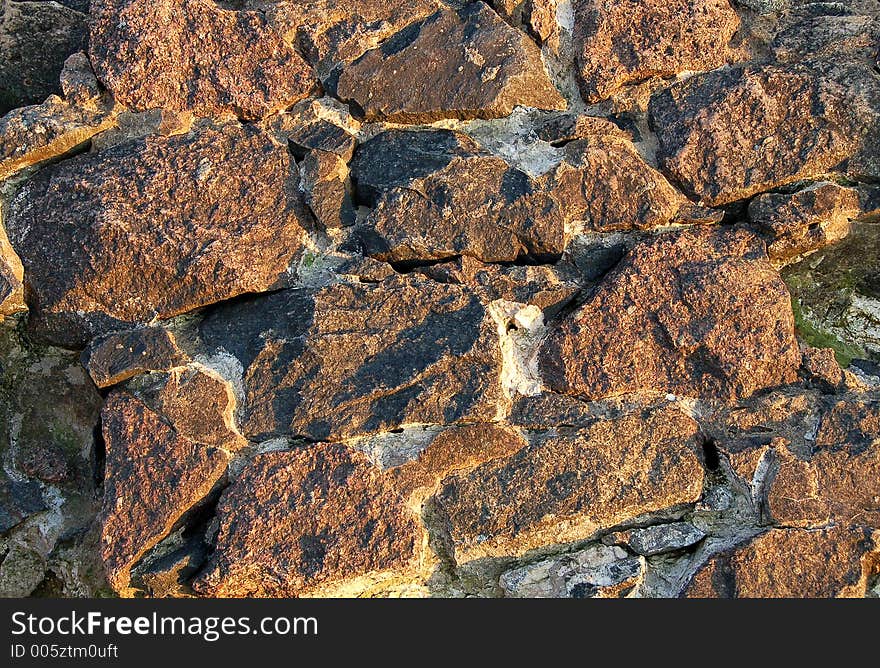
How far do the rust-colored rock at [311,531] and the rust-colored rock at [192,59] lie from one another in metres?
1.07

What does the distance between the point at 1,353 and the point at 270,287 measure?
0.81 m

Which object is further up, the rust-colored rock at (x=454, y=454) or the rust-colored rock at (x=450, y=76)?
the rust-colored rock at (x=450, y=76)

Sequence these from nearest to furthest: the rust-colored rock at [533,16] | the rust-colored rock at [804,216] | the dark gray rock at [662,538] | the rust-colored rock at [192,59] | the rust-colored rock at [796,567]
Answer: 1. the rust-colored rock at [796,567]
2. the dark gray rock at [662,538]
3. the rust-colored rock at [804,216]
4. the rust-colored rock at [192,59]
5. the rust-colored rock at [533,16]

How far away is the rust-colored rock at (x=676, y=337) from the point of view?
7.24 feet

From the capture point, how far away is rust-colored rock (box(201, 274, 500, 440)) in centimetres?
215

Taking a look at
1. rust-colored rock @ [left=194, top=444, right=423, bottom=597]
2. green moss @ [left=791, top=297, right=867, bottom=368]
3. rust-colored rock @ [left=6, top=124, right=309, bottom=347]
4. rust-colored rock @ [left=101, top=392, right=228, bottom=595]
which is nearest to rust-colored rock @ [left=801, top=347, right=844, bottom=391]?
green moss @ [left=791, top=297, right=867, bottom=368]

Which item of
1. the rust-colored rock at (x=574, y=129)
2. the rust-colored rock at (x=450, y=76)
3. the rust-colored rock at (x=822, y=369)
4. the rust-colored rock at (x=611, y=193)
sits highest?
the rust-colored rock at (x=450, y=76)

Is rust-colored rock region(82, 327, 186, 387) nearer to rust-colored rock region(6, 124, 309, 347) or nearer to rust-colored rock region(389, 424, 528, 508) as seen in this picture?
rust-colored rock region(6, 124, 309, 347)

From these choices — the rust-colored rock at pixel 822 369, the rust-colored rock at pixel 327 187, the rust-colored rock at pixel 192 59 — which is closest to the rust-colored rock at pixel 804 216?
the rust-colored rock at pixel 822 369

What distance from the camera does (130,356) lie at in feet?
7.31

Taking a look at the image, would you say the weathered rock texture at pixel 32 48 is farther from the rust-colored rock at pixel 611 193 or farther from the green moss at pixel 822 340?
the green moss at pixel 822 340

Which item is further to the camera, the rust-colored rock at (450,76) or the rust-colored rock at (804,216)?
the rust-colored rock at (450,76)

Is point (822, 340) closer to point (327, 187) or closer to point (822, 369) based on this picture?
point (822, 369)

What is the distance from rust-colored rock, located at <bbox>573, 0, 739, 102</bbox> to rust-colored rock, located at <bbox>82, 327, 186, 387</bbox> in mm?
1398
